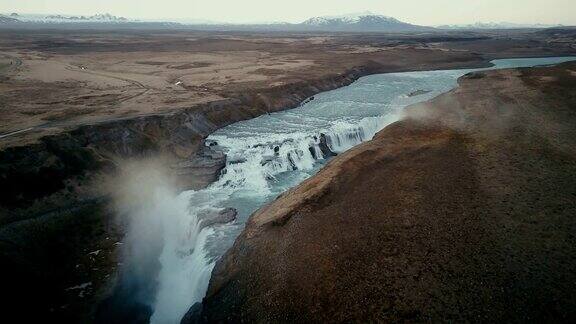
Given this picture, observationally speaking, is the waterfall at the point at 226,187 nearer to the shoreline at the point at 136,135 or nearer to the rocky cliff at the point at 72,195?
the rocky cliff at the point at 72,195

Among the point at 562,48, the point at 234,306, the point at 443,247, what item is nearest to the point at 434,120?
the point at 443,247

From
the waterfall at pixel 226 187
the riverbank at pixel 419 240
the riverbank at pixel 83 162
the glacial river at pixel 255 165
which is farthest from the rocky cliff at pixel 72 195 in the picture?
the riverbank at pixel 419 240

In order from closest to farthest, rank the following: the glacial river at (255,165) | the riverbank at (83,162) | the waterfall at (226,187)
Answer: the riverbank at (83,162)
the waterfall at (226,187)
the glacial river at (255,165)

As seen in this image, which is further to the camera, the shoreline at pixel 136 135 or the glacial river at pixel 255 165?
the shoreline at pixel 136 135

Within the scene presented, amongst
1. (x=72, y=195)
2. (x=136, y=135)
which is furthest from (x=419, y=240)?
(x=136, y=135)

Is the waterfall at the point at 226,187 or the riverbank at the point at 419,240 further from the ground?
the riverbank at the point at 419,240

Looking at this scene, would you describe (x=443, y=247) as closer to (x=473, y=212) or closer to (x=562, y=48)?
(x=473, y=212)

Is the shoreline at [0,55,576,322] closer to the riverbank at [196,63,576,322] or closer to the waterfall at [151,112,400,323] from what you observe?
the waterfall at [151,112,400,323]
